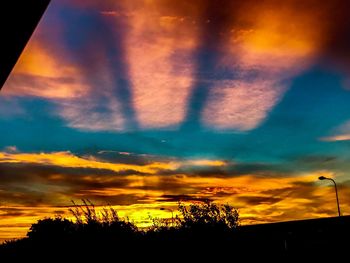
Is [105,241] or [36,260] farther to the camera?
[36,260]

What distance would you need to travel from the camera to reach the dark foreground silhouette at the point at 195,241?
429 inches

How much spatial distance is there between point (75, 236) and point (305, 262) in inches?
381

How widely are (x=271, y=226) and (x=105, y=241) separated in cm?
609

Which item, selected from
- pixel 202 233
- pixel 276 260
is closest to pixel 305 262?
pixel 276 260

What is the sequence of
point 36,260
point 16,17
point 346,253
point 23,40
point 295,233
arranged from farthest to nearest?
point 36,260 < point 295,233 < point 346,253 < point 23,40 < point 16,17

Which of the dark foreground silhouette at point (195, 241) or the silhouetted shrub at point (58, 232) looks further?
the silhouetted shrub at point (58, 232)

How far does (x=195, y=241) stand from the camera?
44.3 feet

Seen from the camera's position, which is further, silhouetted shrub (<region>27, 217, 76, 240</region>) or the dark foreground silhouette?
silhouetted shrub (<region>27, 217, 76, 240</region>)

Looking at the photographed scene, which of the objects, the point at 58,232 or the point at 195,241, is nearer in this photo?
the point at 195,241

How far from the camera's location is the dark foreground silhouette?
10.9m

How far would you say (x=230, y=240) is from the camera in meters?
12.0

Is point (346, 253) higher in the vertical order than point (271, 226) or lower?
lower

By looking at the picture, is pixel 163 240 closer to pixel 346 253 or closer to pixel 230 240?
pixel 230 240

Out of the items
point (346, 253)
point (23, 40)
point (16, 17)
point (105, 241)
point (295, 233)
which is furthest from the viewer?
point (105, 241)
